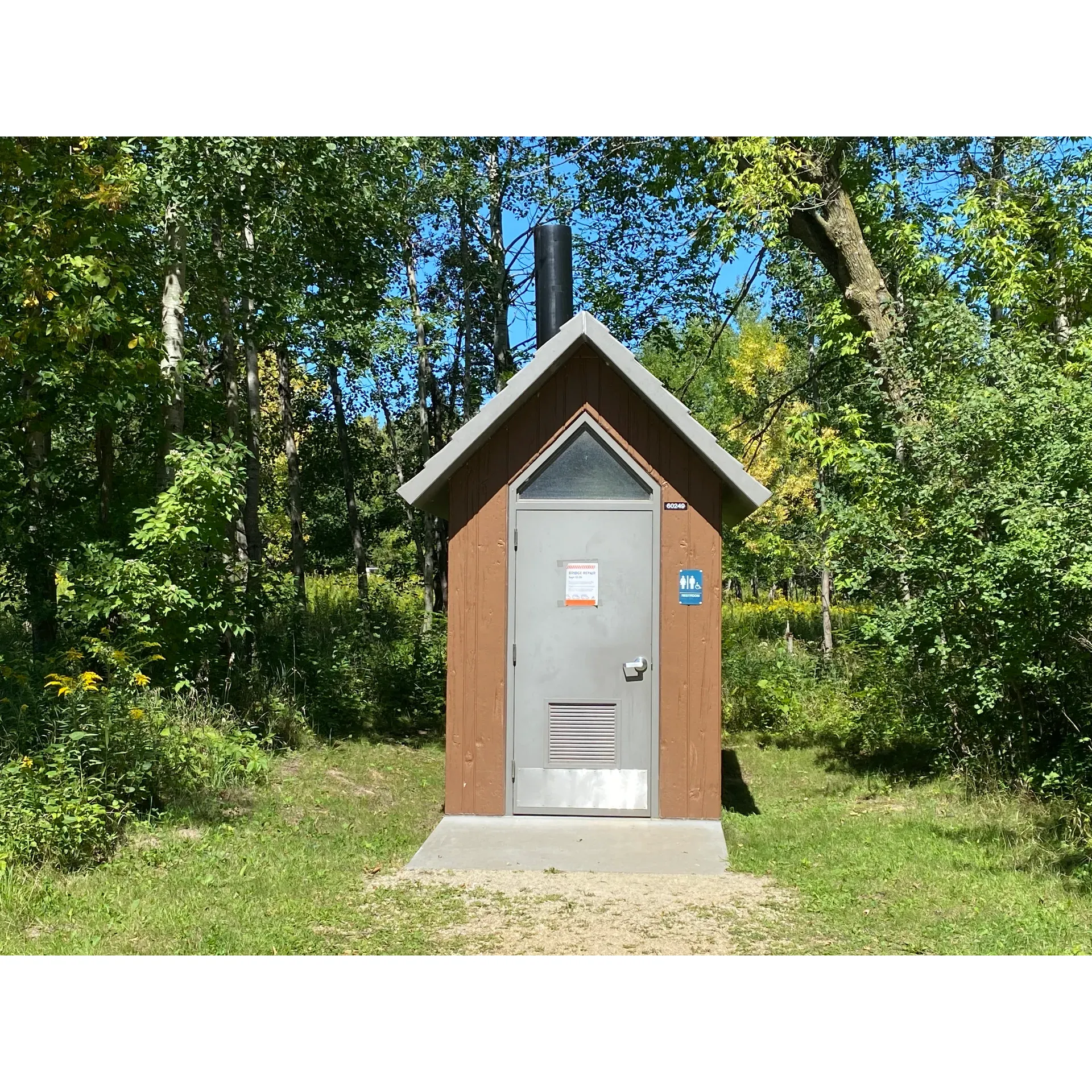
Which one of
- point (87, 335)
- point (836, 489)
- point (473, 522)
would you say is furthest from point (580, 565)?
point (836, 489)

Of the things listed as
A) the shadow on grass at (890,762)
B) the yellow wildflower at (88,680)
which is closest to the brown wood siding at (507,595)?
the yellow wildflower at (88,680)

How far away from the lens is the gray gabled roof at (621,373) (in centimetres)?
855

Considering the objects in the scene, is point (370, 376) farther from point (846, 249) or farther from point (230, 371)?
point (846, 249)

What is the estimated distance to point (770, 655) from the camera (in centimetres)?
1738

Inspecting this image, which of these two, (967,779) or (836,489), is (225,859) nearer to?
(967,779)

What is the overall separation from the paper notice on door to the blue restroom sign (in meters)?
0.71

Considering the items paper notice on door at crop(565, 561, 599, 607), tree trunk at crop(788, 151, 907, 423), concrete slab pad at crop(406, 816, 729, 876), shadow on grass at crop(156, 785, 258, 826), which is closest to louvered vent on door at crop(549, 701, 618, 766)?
concrete slab pad at crop(406, 816, 729, 876)

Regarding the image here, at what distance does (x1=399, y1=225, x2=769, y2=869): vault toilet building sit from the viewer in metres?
8.82

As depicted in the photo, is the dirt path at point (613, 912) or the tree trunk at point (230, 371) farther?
the tree trunk at point (230, 371)

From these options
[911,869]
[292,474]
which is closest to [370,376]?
[292,474]

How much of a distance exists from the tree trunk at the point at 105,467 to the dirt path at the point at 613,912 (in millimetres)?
6652

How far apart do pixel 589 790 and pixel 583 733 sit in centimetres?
49

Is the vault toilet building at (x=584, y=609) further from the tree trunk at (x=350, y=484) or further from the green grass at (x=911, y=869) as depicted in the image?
the tree trunk at (x=350, y=484)

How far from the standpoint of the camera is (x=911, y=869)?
24.9ft
